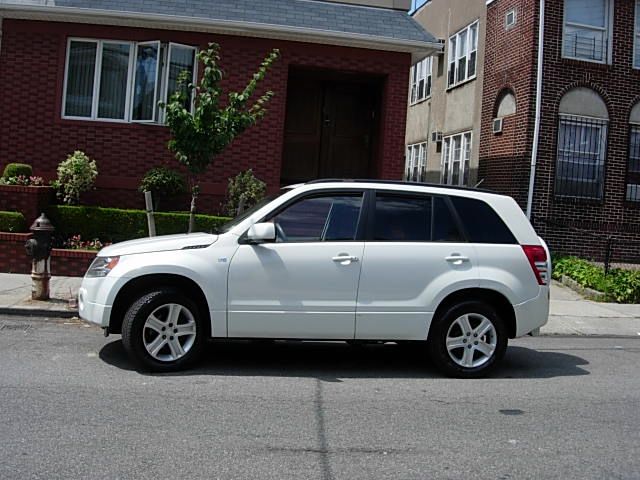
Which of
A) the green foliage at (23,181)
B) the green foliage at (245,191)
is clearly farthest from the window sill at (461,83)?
the green foliage at (23,181)

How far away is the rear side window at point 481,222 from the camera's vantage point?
6.89 metres

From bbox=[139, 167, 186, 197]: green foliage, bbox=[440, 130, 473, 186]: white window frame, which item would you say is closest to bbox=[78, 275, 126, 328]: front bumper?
bbox=[139, 167, 186, 197]: green foliage

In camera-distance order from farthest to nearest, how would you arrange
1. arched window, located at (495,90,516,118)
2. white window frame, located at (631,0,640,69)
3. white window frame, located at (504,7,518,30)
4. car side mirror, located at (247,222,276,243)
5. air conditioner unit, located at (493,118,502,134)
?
air conditioner unit, located at (493,118,502,134), arched window, located at (495,90,516,118), white window frame, located at (504,7,518,30), white window frame, located at (631,0,640,69), car side mirror, located at (247,222,276,243)

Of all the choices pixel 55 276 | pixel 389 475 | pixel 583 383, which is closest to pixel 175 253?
pixel 389 475

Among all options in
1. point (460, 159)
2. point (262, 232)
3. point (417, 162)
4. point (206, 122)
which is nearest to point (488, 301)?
point (262, 232)

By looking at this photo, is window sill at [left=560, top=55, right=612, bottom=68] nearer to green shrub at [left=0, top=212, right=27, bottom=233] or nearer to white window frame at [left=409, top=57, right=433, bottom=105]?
white window frame at [left=409, top=57, right=433, bottom=105]

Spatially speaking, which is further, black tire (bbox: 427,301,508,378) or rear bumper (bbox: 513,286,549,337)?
rear bumper (bbox: 513,286,549,337)

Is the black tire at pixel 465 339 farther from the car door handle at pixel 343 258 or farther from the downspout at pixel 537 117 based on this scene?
the downspout at pixel 537 117

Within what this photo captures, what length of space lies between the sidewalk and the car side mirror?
12.4 feet

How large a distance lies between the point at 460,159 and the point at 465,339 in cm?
1344

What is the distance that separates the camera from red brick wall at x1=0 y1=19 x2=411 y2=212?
42.9 ft

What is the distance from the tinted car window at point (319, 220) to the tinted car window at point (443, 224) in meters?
0.77

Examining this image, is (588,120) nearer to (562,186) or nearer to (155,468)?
(562,186)

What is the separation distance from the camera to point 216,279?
6.36 metres
